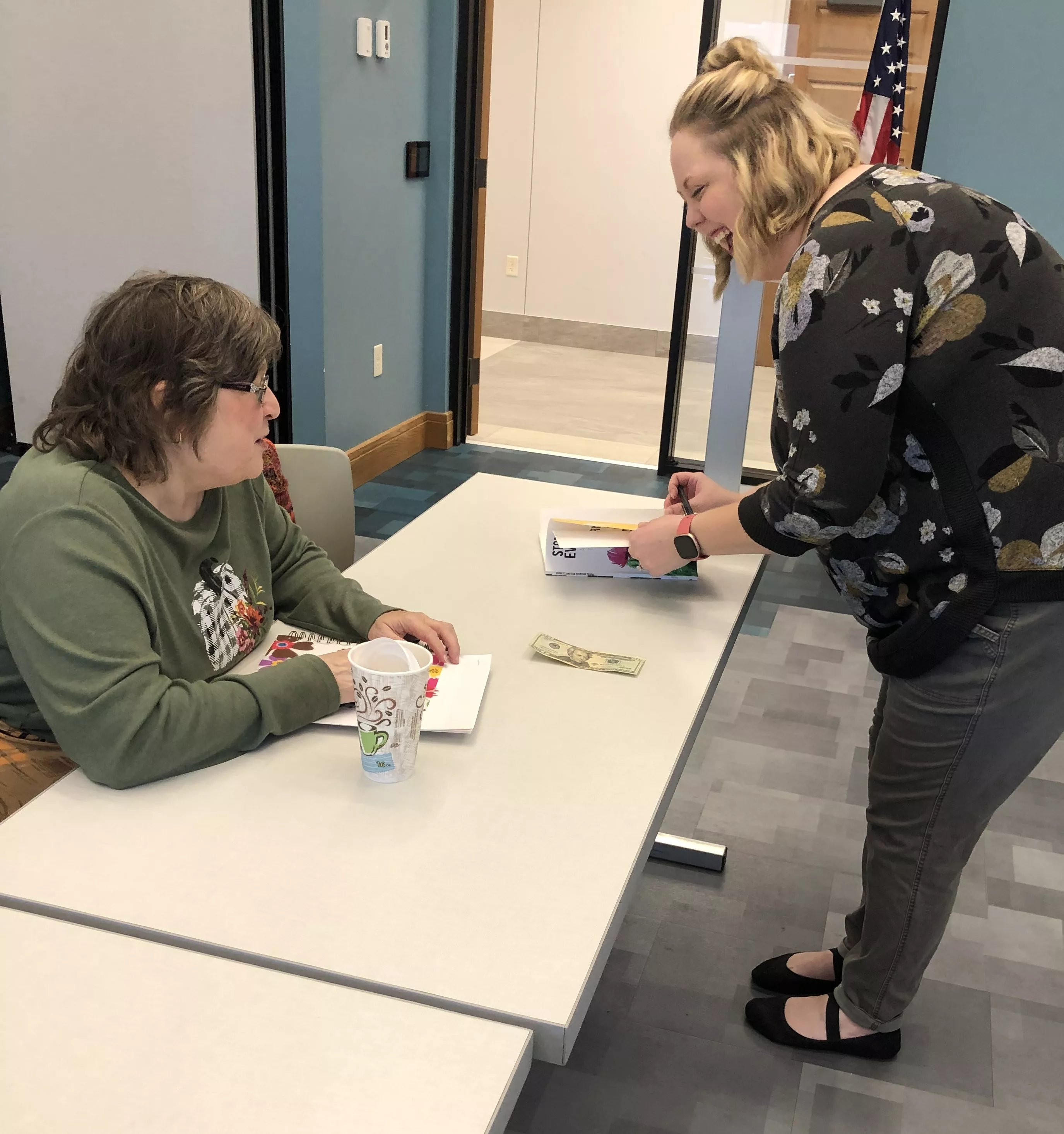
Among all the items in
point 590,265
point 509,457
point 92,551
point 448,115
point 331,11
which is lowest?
point 509,457

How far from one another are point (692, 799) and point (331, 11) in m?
2.73

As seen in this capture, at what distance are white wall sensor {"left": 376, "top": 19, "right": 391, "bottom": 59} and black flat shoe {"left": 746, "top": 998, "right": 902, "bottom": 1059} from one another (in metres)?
3.39

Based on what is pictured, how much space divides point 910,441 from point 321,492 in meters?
1.13

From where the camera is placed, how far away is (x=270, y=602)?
1473 mm

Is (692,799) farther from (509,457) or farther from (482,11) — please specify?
(482,11)

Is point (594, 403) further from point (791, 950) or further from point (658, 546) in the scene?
point (658, 546)

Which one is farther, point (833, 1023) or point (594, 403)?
point (594, 403)

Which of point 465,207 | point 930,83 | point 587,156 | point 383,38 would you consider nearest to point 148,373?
point 383,38

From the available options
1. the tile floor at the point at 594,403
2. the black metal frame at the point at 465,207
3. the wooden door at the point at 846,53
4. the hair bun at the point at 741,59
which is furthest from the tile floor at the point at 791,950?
the black metal frame at the point at 465,207

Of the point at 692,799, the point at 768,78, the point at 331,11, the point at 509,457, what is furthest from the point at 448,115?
the point at 768,78

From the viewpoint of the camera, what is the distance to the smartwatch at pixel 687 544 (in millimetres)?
1441

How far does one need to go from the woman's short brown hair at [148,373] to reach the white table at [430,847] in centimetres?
36

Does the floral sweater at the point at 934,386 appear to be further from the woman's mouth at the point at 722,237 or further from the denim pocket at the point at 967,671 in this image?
the woman's mouth at the point at 722,237

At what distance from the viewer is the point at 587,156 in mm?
6500
